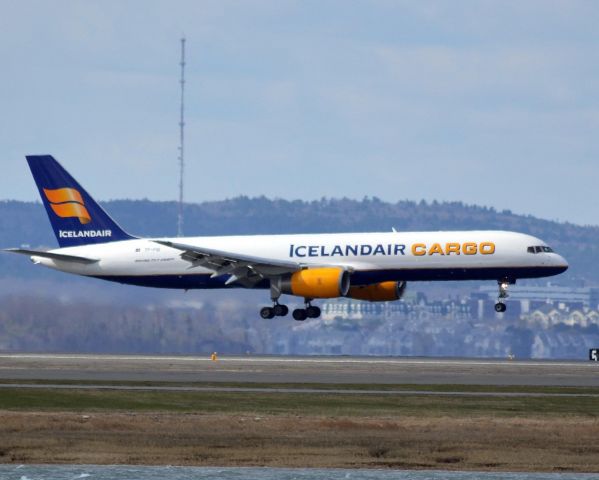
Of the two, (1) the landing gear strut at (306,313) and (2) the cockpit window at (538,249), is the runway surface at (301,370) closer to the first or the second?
(1) the landing gear strut at (306,313)

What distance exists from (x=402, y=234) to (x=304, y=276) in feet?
18.2

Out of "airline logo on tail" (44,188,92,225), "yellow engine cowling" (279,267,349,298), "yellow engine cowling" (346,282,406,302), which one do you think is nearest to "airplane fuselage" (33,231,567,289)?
"yellow engine cowling" (279,267,349,298)

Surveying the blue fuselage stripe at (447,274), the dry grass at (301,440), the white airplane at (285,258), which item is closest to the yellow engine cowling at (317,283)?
the white airplane at (285,258)

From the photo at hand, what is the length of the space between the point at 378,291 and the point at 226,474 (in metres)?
45.6

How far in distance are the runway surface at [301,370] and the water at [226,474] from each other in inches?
728

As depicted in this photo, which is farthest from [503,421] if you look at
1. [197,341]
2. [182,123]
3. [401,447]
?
[182,123]

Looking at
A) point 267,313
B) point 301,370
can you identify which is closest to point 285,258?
point 267,313

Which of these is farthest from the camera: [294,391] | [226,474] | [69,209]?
[69,209]

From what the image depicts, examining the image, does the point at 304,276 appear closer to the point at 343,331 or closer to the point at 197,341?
the point at 197,341

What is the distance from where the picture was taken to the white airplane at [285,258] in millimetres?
75000

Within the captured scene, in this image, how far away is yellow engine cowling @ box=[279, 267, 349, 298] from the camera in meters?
75.5

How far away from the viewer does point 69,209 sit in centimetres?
8362

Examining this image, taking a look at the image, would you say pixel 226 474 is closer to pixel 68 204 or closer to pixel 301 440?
pixel 301 440

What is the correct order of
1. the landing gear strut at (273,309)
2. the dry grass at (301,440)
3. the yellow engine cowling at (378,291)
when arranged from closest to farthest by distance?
the dry grass at (301,440)
the landing gear strut at (273,309)
the yellow engine cowling at (378,291)
